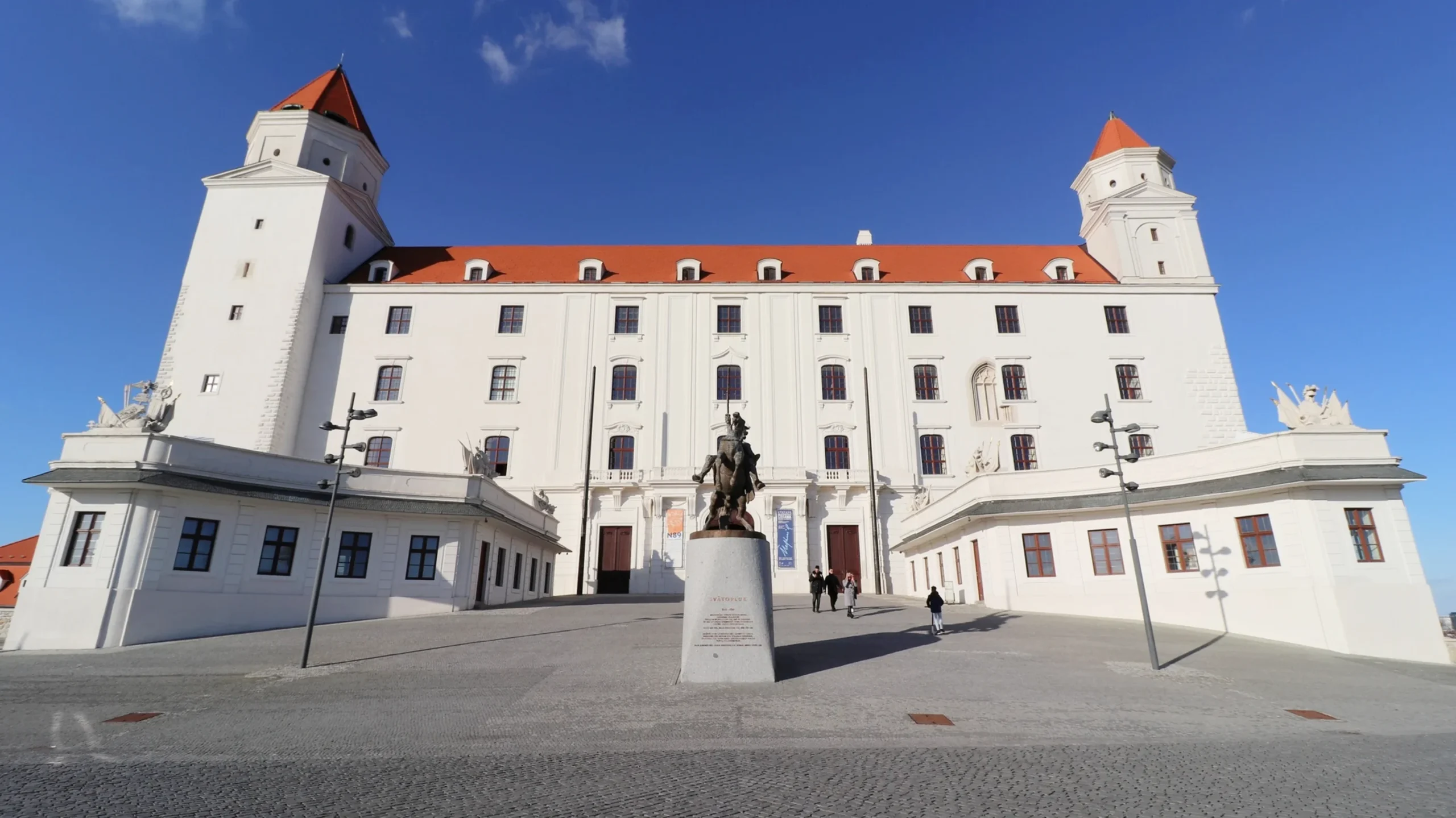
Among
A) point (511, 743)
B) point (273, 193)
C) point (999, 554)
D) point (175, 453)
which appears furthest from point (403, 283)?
point (511, 743)

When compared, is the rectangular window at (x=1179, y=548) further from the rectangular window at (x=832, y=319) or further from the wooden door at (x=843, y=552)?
the rectangular window at (x=832, y=319)

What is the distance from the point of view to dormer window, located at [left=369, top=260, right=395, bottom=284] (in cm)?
4153

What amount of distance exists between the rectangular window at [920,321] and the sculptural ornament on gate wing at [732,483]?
3000 cm

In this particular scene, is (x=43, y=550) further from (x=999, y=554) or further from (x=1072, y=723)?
(x=999, y=554)

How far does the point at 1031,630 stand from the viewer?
56.2ft

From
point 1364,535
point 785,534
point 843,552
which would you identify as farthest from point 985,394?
point 1364,535

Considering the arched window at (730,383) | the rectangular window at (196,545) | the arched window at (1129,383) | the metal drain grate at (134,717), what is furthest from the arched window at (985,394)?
the metal drain grate at (134,717)

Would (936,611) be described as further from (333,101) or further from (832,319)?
(333,101)

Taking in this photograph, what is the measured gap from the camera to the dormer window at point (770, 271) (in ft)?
138

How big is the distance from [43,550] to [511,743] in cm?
1868

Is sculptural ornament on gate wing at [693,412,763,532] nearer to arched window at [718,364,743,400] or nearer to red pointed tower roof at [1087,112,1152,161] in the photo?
arched window at [718,364,743,400]

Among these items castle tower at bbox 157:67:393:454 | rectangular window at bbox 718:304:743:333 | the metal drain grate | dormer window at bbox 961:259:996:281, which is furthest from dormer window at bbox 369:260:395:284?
the metal drain grate

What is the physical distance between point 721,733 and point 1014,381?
35.2 meters

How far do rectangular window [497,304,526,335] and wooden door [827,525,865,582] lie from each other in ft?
70.6
